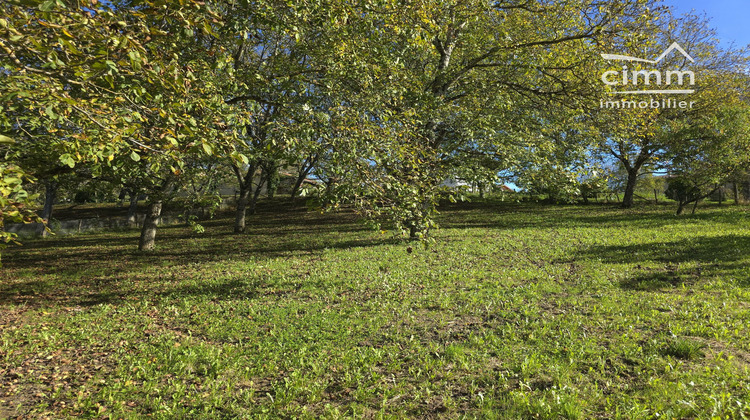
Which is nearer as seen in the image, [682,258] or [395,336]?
[395,336]

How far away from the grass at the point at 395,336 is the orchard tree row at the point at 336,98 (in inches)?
92.8

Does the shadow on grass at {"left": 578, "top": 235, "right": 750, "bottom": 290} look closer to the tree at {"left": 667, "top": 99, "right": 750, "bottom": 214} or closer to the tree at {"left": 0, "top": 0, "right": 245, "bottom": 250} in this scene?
the tree at {"left": 667, "top": 99, "right": 750, "bottom": 214}

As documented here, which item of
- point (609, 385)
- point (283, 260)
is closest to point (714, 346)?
point (609, 385)

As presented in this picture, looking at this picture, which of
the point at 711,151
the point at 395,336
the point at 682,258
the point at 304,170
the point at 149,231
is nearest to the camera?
the point at 395,336

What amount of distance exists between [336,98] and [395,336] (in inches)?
219

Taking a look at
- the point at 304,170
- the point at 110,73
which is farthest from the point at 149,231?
the point at 110,73

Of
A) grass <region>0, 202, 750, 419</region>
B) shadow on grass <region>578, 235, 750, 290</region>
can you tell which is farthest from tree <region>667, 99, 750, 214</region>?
grass <region>0, 202, 750, 419</region>

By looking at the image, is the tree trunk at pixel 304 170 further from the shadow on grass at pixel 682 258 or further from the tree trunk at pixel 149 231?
the shadow on grass at pixel 682 258

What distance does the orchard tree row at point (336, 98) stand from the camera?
459 centimetres

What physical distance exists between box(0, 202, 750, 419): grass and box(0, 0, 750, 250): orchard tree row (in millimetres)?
2358

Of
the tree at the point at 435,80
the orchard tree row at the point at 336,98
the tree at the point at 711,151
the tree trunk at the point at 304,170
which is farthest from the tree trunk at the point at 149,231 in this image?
the tree at the point at 711,151

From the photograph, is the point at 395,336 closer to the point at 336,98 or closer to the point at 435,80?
the point at 336,98

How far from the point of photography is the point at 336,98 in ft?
28.2

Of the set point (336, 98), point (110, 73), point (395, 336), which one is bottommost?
point (395, 336)
